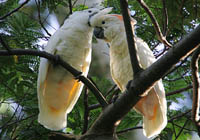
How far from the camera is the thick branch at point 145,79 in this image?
1748mm

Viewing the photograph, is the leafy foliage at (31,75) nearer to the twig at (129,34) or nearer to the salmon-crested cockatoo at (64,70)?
the salmon-crested cockatoo at (64,70)

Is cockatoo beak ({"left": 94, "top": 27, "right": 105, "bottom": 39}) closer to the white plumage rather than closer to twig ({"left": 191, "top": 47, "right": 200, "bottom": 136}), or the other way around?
the white plumage

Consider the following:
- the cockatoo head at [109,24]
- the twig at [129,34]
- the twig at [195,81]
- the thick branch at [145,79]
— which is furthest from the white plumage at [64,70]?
the twig at [195,81]

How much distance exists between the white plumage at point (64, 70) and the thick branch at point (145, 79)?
0.84 m

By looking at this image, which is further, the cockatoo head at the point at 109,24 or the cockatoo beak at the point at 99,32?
the cockatoo beak at the point at 99,32

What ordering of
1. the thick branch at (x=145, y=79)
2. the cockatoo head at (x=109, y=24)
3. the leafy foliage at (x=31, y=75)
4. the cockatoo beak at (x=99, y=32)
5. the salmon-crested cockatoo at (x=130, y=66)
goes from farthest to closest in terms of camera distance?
1. the cockatoo beak at (x=99, y=32)
2. the cockatoo head at (x=109, y=24)
3. the leafy foliage at (x=31, y=75)
4. the salmon-crested cockatoo at (x=130, y=66)
5. the thick branch at (x=145, y=79)

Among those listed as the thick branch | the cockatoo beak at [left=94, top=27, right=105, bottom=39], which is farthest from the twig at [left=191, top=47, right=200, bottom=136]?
the cockatoo beak at [left=94, top=27, right=105, bottom=39]

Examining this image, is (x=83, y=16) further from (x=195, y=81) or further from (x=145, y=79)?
(x=195, y=81)

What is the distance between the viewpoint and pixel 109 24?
3078 mm

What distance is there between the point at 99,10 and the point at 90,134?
143 cm

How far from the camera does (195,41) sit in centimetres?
171

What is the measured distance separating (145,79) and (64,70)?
131 centimetres

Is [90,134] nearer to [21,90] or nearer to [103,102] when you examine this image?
[103,102]

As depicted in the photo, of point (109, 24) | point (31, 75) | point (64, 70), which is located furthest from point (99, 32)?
point (31, 75)
